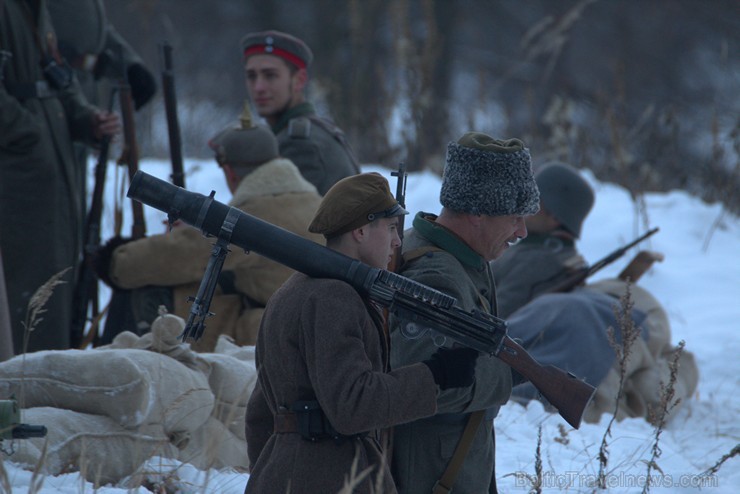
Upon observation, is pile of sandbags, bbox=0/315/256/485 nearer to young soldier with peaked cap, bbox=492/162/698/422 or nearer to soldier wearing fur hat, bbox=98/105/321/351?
soldier wearing fur hat, bbox=98/105/321/351

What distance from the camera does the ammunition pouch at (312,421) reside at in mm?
2557

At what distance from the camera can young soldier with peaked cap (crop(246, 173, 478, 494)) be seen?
8.18ft

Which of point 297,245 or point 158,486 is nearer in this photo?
point 297,245

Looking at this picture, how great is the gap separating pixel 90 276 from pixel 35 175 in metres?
0.58

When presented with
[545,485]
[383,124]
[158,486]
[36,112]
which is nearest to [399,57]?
[383,124]

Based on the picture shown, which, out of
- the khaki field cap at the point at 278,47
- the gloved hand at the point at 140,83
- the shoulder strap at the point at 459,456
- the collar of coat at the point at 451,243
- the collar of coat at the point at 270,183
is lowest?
the shoulder strap at the point at 459,456

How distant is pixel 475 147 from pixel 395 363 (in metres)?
0.63

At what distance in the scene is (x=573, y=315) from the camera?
17.8 feet

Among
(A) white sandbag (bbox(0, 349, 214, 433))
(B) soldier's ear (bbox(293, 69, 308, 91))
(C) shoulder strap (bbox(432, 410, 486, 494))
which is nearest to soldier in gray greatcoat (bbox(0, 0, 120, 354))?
(B) soldier's ear (bbox(293, 69, 308, 91))

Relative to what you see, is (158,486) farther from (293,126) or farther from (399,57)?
(399,57)

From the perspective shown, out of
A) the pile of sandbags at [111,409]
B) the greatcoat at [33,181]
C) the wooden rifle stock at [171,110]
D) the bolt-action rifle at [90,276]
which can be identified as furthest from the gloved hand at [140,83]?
the pile of sandbags at [111,409]

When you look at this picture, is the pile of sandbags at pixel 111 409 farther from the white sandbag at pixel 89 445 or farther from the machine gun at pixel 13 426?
the machine gun at pixel 13 426

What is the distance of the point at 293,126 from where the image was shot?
18.4ft

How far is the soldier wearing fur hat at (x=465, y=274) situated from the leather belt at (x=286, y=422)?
43cm
